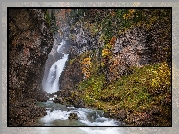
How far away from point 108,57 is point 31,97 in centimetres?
158

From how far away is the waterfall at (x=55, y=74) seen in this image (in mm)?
5855

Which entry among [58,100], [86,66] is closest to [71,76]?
[86,66]

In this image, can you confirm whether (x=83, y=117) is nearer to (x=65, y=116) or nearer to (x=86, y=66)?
(x=65, y=116)

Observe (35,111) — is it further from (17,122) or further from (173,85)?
(173,85)

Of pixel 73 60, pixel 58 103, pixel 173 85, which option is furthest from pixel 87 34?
pixel 173 85

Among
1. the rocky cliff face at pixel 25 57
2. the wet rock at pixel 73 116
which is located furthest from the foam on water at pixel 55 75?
the wet rock at pixel 73 116

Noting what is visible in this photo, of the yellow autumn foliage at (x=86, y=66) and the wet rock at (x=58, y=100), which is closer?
the wet rock at (x=58, y=100)

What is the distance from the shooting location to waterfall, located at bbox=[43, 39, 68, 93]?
5.86m

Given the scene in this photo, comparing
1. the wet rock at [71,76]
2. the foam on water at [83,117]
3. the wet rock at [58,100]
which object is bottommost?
the foam on water at [83,117]

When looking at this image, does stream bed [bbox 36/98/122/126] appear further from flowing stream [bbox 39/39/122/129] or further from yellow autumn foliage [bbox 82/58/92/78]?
yellow autumn foliage [bbox 82/58/92/78]

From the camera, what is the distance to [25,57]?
20.3ft

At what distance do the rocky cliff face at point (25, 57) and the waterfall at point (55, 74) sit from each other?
141mm

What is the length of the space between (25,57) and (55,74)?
0.68 meters

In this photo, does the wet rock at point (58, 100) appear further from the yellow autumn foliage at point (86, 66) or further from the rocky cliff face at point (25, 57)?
the yellow autumn foliage at point (86, 66)
